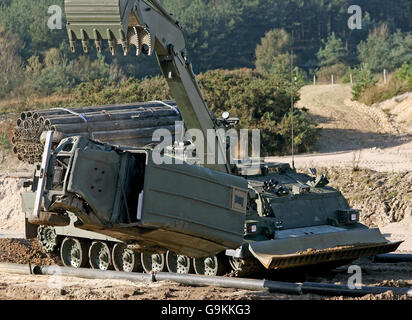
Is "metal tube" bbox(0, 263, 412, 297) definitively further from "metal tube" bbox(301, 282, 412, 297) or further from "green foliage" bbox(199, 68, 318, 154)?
"green foliage" bbox(199, 68, 318, 154)

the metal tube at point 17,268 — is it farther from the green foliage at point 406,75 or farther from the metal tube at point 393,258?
the green foliage at point 406,75

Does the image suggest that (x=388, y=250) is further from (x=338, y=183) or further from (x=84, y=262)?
(x=338, y=183)

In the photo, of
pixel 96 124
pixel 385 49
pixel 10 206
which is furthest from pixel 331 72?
pixel 96 124

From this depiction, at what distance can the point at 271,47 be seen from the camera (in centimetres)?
5453

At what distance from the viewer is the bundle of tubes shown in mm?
17984

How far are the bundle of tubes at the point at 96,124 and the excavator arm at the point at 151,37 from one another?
4276 millimetres

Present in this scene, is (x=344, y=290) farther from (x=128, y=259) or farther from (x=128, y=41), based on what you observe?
(x=128, y=41)

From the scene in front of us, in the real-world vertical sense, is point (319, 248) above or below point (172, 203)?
below

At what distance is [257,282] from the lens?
38.1 feet

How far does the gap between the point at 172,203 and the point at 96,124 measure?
801 cm

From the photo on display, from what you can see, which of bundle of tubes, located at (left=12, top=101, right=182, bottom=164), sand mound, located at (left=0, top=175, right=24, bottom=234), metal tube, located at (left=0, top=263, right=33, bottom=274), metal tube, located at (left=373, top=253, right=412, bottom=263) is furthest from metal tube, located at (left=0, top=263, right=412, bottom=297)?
sand mound, located at (left=0, top=175, right=24, bottom=234)

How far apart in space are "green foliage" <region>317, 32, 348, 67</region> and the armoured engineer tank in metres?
40.3

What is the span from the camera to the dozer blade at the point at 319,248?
12406 millimetres

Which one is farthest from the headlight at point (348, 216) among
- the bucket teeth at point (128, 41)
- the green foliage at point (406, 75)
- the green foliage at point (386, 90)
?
the green foliage at point (406, 75)
